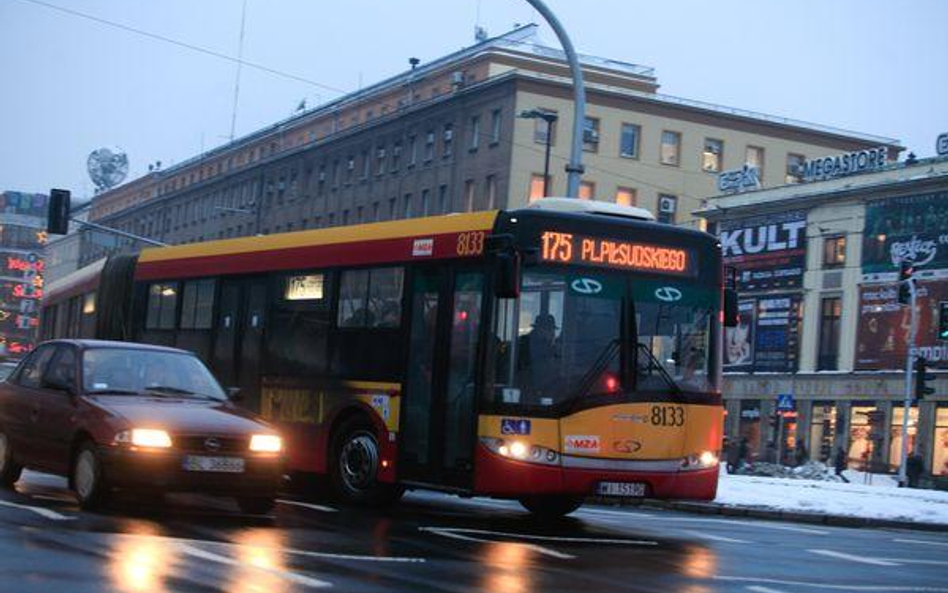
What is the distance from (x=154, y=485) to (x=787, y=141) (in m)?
72.0

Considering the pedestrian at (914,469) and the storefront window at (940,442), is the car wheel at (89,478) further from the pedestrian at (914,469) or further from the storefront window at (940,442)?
the storefront window at (940,442)

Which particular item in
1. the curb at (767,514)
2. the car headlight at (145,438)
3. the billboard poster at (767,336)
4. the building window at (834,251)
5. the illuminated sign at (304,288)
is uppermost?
the building window at (834,251)

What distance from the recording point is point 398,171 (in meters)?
82.5

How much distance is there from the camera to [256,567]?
33.4ft

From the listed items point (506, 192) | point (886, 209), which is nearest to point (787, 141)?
point (506, 192)

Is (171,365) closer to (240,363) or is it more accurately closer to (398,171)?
(240,363)

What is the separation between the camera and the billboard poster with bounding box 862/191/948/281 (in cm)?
5572

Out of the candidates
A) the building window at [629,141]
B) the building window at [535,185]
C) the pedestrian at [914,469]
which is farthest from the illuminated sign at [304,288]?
the building window at [629,141]

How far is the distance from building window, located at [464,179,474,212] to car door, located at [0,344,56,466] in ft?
199

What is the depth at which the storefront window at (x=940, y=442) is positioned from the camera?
55.6m

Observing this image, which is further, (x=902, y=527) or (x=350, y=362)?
(x=902, y=527)

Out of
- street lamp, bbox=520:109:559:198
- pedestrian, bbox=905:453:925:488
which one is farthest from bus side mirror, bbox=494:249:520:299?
pedestrian, bbox=905:453:925:488

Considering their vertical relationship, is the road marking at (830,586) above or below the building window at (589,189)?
below

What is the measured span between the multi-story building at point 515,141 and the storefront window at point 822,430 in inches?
500
